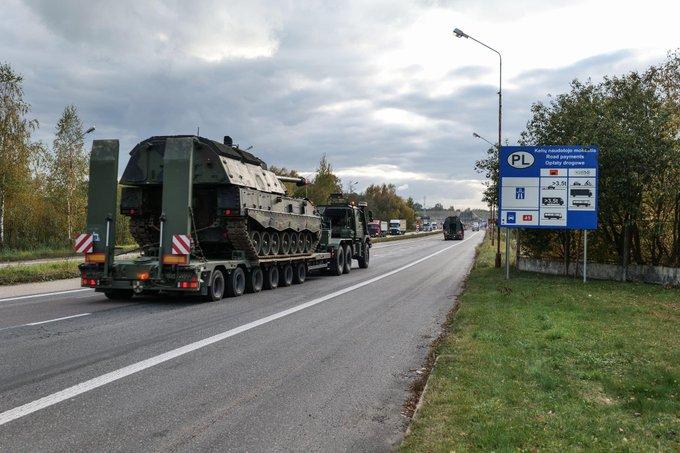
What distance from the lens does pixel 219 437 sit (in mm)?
4766

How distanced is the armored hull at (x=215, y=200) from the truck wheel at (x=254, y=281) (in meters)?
0.43

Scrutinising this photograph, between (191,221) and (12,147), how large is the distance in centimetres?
2916

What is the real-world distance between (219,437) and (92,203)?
34.1 ft

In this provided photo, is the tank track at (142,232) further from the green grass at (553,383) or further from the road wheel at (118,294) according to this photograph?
the green grass at (553,383)

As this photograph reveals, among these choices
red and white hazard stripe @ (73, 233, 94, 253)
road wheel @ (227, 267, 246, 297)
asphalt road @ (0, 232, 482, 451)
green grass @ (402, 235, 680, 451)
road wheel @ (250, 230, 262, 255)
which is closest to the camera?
green grass @ (402, 235, 680, 451)

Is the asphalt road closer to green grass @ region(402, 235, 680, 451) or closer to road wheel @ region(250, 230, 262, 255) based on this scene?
green grass @ region(402, 235, 680, 451)

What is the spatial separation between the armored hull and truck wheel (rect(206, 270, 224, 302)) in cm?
84

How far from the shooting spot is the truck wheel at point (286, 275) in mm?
17859

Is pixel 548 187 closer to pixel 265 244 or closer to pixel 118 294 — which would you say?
pixel 265 244

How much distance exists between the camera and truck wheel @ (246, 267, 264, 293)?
1566cm

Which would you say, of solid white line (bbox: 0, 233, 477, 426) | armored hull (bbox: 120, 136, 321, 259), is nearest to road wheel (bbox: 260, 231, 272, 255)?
armored hull (bbox: 120, 136, 321, 259)

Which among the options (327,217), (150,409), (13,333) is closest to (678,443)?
(150,409)

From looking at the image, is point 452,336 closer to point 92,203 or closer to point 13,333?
point 13,333

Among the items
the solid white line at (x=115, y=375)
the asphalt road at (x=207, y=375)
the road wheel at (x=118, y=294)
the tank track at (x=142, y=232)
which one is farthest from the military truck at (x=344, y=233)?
the solid white line at (x=115, y=375)
